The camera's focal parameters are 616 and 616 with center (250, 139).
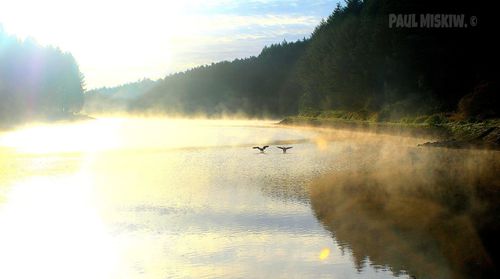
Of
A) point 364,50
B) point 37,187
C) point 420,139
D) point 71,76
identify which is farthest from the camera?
point 71,76

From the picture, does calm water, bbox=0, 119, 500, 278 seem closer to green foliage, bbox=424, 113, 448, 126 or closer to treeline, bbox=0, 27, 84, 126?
green foliage, bbox=424, 113, 448, 126

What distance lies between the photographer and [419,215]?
69.2ft

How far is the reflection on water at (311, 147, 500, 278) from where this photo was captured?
49.9ft

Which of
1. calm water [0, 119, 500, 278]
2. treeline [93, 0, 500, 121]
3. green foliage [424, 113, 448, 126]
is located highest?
treeline [93, 0, 500, 121]

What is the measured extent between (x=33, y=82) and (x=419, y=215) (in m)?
135

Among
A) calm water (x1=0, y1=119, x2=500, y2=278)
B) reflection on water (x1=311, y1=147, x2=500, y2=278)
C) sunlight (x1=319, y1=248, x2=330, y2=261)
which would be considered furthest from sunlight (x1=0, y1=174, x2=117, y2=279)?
reflection on water (x1=311, y1=147, x2=500, y2=278)

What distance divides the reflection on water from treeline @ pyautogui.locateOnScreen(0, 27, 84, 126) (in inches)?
3883

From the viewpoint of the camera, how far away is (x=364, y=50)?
95312mm

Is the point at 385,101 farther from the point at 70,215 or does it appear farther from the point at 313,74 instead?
the point at 70,215

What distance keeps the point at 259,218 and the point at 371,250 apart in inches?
220

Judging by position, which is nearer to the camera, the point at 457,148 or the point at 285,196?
the point at 285,196

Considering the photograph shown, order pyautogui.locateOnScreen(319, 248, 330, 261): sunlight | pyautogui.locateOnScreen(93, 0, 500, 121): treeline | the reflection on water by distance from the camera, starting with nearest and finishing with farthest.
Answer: the reflection on water < pyautogui.locateOnScreen(319, 248, 330, 261): sunlight < pyautogui.locateOnScreen(93, 0, 500, 121): treeline

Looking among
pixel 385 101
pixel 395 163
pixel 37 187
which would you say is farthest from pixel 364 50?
pixel 37 187

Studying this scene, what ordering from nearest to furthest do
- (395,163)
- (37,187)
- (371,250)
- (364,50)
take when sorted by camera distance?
(371,250)
(37,187)
(395,163)
(364,50)
